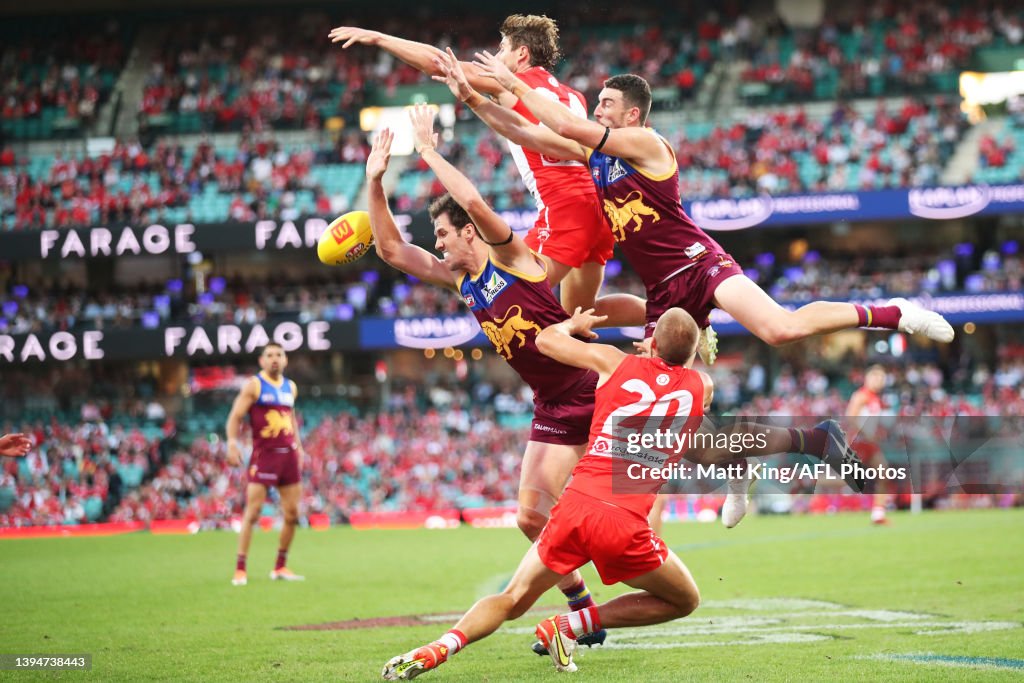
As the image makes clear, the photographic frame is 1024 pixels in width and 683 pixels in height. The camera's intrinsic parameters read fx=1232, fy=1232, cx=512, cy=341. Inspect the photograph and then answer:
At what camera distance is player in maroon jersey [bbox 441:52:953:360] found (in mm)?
8062

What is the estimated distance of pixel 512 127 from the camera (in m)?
→ 8.48

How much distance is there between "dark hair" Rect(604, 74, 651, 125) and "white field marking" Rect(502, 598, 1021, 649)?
396 cm

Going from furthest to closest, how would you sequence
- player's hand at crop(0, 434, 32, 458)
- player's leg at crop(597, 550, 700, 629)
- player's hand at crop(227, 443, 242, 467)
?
player's hand at crop(227, 443, 242, 467) → player's hand at crop(0, 434, 32, 458) → player's leg at crop(597, 550, 700, 629)

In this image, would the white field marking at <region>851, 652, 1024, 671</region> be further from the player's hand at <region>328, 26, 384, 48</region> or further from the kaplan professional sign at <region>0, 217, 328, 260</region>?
the kaplan professional sign at <region>0, 217, 328, 260</region>

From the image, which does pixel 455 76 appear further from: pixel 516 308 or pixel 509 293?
pixel 516 308

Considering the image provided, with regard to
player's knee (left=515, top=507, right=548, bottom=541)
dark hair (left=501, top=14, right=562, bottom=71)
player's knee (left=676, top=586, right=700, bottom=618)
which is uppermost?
dark hair (left=501, top=14, right=562, bottom=71)

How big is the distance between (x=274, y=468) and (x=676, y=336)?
30.4 ft

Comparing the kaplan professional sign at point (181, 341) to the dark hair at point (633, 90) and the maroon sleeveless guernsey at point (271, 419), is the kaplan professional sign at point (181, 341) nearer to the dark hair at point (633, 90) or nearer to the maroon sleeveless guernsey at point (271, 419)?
the maroon sleeveless guernsey at point (271, 419)

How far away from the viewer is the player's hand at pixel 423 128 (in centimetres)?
817

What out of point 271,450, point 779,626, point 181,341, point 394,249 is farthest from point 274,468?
point 181,341

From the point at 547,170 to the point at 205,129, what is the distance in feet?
106

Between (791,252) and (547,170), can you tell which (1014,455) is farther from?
(791,252)

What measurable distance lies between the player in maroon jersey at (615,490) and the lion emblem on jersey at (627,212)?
121 centimetres

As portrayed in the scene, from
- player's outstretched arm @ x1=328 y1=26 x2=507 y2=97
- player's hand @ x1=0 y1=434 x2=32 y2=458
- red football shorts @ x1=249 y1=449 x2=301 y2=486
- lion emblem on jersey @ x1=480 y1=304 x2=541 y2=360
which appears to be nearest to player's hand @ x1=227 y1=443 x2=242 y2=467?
red football shorts @ x1=249 y1=449 x2=301 y2=486
